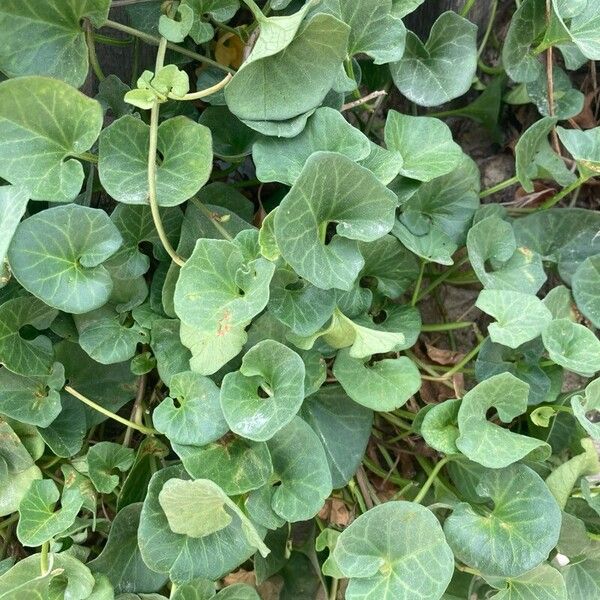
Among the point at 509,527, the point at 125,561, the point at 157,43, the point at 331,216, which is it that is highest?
the point at 157,43

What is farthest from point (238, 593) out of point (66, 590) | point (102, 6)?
point (102, 6)

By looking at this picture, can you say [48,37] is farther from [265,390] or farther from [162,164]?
[265,390]

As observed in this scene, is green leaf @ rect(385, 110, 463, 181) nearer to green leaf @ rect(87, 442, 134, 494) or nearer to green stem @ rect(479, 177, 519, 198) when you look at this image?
green stem @ rect(479, 177, 519, 198)

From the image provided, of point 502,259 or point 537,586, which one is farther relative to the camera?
point 502,259

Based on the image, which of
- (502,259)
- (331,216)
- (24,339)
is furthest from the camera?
(502,259)

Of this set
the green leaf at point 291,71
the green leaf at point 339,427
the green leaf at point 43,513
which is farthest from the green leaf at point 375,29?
the green leaf at point 43,513

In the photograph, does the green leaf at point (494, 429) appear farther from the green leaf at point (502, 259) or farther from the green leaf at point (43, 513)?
the green leaf at point (43, 513)

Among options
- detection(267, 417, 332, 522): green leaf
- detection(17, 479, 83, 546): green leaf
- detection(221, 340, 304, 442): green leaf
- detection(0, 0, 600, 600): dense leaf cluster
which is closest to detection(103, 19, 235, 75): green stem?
detection(0, 0, 600, 600): dense leaf cluster

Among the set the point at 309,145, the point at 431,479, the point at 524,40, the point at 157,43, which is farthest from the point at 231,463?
the point at 524,40
